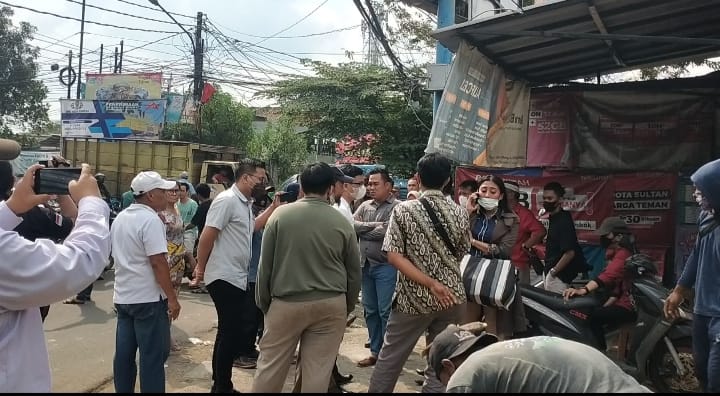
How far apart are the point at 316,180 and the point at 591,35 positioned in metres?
2.57

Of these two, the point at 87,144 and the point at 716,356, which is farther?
the point at 87,144

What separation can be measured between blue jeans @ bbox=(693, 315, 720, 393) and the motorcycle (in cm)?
112

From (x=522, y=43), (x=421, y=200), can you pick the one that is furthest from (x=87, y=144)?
(x=421, y=200)

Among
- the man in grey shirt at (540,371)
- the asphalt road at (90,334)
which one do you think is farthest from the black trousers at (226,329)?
the man in grey shirt at (540,371)

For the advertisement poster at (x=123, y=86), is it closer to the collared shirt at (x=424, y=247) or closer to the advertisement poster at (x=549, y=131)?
the advertisement poster at (x=549, y=131)

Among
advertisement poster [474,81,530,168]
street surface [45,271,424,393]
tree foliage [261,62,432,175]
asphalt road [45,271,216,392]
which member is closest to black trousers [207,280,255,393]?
street surface [45,271,424,393]

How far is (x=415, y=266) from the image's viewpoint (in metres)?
3.67

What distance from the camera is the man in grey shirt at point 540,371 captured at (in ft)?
6.08

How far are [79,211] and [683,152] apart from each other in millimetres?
6958

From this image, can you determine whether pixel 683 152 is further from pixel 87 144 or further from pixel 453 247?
pixel 87 144

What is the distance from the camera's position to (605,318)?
5016 mm

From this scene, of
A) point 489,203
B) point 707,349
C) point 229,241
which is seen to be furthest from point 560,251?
point 229,241

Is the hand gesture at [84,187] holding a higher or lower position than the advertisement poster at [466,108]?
lower

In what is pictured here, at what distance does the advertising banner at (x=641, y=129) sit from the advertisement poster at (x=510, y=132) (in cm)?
70
